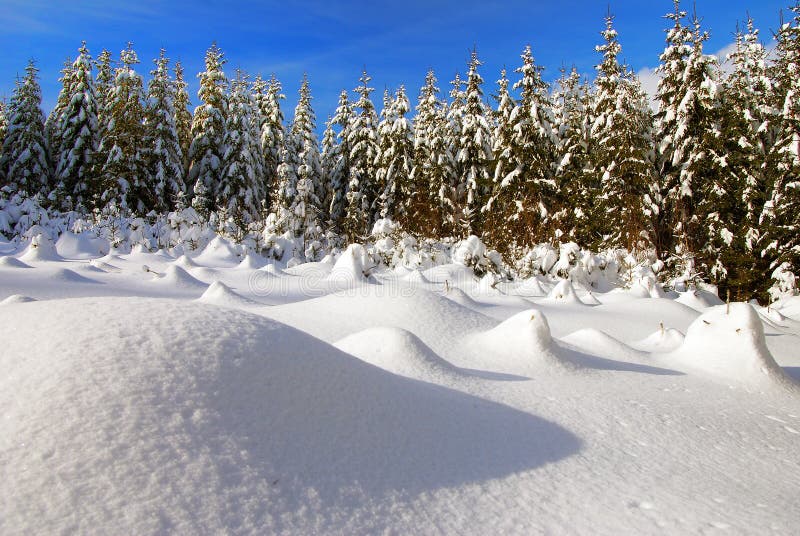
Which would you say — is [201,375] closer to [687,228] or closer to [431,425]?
[431,425]

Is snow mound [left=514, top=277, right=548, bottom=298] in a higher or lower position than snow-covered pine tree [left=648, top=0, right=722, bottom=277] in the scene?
lower

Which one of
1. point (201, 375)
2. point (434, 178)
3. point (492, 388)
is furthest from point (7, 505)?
point (434, 178)

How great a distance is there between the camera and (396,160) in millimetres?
25484

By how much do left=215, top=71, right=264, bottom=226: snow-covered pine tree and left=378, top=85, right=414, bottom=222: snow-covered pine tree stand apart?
7.05 metres

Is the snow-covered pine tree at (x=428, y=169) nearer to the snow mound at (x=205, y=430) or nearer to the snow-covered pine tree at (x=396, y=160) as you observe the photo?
the snow-covered pine tree at (x=396, y=160)

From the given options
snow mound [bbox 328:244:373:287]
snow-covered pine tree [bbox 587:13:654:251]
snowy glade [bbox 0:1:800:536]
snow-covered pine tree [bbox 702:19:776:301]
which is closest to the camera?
snowy glade [bbox 0:1:800:536]

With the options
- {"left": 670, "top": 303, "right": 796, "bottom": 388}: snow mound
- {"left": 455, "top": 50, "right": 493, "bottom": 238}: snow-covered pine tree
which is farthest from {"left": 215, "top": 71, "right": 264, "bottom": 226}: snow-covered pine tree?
{"left": 670, "top": 303, "right": 796, "bottom": 388}: snow mound

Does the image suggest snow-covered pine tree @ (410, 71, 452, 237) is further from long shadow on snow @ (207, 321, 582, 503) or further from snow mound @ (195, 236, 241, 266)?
long shadow on snow @ (207, 321, 582, 503)

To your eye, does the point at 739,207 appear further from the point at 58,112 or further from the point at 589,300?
the point at 58,112

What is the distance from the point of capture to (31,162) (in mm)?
25094

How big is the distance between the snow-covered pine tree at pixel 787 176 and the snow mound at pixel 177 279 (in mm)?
14093

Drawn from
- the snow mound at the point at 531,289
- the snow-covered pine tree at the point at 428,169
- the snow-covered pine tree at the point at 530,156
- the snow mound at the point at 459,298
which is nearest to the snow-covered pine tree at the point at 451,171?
the snow-covered pine tree at the point at 428,169

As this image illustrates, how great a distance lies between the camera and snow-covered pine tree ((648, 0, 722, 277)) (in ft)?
48.3

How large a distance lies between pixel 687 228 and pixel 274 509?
17335mm
